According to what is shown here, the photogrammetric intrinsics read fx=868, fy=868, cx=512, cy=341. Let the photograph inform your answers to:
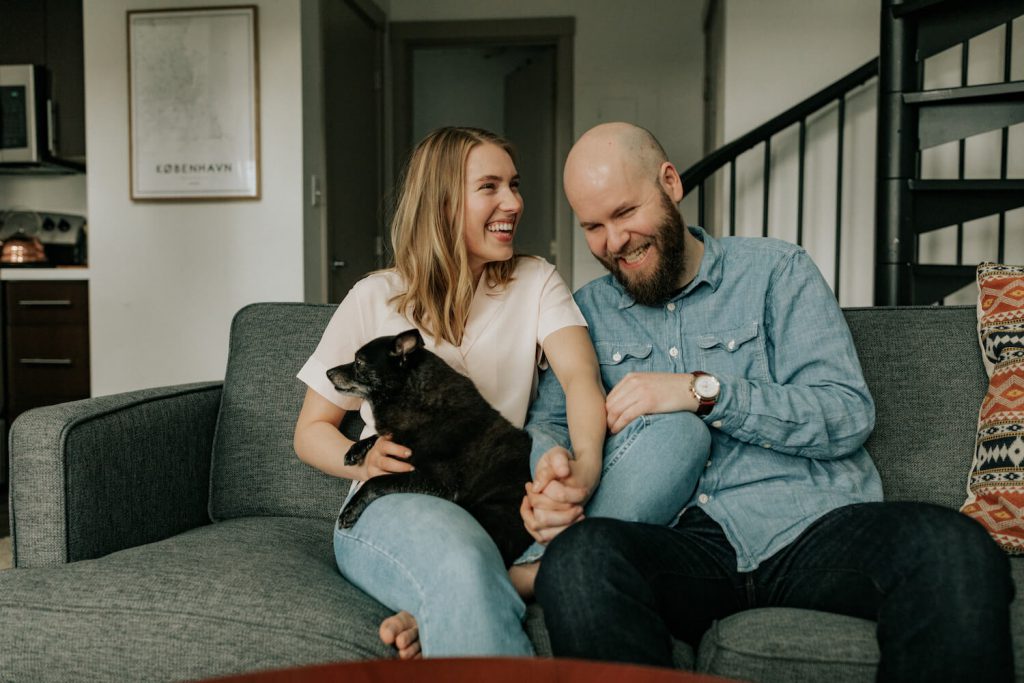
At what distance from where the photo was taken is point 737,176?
3973 millimetres

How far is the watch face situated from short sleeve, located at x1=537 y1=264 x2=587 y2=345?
1.01 feet

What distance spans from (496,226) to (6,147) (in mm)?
4114

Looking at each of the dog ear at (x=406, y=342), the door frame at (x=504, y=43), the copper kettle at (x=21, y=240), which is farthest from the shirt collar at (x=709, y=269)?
the copper kettle at (x=21, y=240)

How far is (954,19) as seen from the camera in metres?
2.71

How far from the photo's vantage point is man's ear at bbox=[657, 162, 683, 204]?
68.2 inches

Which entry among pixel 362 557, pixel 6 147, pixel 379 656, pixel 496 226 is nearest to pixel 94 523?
pixel 362 557

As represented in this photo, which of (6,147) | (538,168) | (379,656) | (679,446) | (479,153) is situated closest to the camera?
(379,656)

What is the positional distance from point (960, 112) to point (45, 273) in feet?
13.9

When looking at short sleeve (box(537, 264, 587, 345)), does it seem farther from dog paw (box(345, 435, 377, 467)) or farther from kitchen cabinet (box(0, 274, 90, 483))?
kitchen cabinet (box(0, 274, 90, 483))

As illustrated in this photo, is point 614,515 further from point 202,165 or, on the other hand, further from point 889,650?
point 202,165

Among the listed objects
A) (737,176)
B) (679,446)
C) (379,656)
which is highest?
(737,176)

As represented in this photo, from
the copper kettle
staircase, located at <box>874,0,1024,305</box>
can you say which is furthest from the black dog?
the copper kettle

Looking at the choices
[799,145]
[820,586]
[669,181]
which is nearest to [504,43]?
[799,145]

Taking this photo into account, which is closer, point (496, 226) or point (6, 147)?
point (496, 226)
